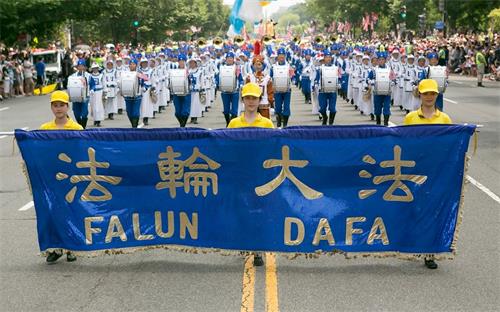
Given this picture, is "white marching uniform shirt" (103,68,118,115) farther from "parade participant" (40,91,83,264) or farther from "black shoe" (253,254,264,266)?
"black shoe" (253,254,264,266)

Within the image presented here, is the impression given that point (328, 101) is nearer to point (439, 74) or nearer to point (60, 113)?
point (439, 74)

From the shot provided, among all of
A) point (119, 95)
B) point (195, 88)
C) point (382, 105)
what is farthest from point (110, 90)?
→ point (382, 105)

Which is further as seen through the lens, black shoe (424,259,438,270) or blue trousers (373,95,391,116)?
blue trousers (373,95,391,116)

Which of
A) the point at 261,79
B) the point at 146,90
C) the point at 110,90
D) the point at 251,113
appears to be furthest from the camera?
the point at 110,90

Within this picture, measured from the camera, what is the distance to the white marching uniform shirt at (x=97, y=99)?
21312 millimetres

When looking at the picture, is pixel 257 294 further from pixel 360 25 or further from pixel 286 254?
pixel 360 25

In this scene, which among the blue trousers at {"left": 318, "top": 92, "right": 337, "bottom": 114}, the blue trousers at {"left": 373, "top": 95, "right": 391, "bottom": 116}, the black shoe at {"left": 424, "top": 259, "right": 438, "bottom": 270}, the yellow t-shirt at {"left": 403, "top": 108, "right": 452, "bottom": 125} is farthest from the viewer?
the blue trousers at {"left": 373, "top": 95, "right": 391, "bottom": 116}

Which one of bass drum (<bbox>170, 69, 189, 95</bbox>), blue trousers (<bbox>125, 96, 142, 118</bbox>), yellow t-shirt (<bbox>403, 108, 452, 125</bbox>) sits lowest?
blue trousers (<bbox>125, 96, 142, 118</bbox>)

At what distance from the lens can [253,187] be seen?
7.41 m

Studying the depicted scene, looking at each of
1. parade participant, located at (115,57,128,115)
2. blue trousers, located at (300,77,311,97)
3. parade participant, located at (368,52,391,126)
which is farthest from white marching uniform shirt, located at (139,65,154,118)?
blue trousers, located at (300,77,311,97)

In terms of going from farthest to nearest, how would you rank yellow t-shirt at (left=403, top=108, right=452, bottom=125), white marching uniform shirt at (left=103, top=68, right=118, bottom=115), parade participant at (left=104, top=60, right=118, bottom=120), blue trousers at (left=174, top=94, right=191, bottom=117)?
1. white marching uniform shirt at (left=103, top=68, right=118, bottom=115)
2. parade participant at (left=104, top=60, right=118, bottom=120)
3. blue trousers at (left=174, top=94, right=191, bottom=117)
4. yellow t-shirt at (left=403, top=108, right=452, bottom=125)

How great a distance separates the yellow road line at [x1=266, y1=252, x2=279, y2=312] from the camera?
255 inches

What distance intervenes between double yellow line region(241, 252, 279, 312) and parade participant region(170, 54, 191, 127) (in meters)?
12.3

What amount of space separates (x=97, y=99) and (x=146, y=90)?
59.7 inches
